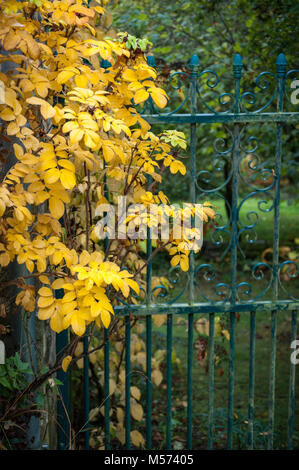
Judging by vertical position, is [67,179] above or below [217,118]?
below

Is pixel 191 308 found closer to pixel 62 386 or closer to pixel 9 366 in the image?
pixel 62 386

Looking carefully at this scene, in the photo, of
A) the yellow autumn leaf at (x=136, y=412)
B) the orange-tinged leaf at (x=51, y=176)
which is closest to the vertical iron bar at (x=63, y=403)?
the yellow autumn leaf at (x=136, y=412)

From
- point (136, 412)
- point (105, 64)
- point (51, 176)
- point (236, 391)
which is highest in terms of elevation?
point (105, 64)

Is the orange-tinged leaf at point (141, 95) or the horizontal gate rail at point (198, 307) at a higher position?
the orange-tinged leaf at point (141, 95)

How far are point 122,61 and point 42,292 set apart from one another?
3.13 ft

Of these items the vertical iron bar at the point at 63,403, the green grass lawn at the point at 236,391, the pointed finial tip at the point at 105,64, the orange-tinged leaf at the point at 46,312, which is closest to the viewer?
the orange-tinged leaf at the point at 46,312

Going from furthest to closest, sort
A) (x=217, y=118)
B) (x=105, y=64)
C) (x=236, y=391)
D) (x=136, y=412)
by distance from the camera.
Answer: (x=236, y=391)
(x=136, y=412)
(x=217, y=118)
(x=105, y=64)

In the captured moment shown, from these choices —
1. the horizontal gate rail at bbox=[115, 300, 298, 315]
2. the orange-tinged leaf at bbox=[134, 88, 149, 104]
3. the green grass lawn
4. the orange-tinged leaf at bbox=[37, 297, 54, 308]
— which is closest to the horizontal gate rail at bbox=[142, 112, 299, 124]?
the orange-tinged leaf at bbox=[134, 88, 149, 104]

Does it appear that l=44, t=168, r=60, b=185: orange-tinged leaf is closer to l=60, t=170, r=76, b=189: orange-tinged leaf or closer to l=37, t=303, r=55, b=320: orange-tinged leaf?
l=60, t=170, r=76, b=189: orange-tinged leaf

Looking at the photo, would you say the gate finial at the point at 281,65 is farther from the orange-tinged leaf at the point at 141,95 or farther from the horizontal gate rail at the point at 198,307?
the horizontal gate rail at the point at 198,307

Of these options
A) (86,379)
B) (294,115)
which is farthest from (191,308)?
(294,115)

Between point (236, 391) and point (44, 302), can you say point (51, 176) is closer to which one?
point (44, 302)

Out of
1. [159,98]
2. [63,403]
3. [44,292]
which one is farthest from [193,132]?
[63,403]
